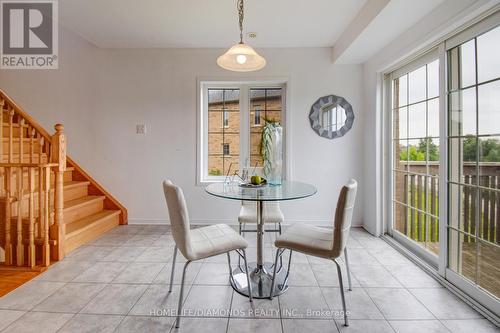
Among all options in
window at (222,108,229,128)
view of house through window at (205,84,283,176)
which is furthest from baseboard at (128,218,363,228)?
window at (222,108,229,128)

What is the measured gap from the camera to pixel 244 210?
2.64 m

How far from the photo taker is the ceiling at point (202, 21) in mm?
2572

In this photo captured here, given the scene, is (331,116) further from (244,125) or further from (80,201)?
(80,201)

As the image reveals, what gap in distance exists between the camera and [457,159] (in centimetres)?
208

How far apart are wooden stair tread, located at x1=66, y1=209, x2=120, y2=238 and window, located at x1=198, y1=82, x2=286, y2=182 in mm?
1334

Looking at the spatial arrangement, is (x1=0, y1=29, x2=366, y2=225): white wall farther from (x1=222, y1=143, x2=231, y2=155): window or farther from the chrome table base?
the chrome table base

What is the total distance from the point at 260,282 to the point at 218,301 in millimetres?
369

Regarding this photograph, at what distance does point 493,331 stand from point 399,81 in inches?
97.8

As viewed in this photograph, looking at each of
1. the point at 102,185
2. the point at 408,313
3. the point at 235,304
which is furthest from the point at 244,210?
the point at 102,185

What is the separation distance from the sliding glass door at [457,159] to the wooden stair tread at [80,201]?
3.81 metres

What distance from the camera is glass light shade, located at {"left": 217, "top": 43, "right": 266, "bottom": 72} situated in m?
1.99

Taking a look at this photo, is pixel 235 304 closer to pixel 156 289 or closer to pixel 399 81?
pixel 156 289

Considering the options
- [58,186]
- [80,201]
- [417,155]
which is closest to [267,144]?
[417,155]

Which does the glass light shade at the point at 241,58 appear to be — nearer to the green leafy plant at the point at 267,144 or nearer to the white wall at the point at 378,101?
the green leafy plant at the point at 267,144
